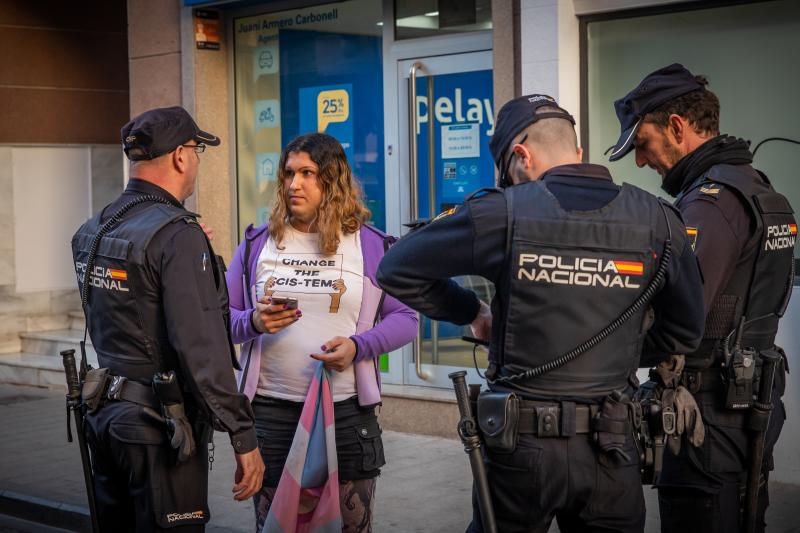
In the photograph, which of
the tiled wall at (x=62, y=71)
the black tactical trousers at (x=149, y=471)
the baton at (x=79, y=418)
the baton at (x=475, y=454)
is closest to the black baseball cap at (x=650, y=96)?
the baton at (x=475, y=454)

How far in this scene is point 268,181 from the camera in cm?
1030

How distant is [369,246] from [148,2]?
20.9ft

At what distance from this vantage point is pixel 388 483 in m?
7.46

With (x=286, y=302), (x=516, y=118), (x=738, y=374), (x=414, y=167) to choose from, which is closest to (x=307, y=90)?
(x=414, y=167)

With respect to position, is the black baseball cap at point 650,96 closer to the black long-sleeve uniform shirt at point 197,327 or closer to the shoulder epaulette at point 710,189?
the shoulder epaulette at point 710,189

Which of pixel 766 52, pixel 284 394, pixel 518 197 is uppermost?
pixel 766 52

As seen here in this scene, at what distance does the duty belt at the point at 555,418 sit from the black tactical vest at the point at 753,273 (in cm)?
93

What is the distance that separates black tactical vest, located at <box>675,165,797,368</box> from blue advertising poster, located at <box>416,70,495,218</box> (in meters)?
4.35

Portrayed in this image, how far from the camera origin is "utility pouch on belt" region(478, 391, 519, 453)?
3475mm

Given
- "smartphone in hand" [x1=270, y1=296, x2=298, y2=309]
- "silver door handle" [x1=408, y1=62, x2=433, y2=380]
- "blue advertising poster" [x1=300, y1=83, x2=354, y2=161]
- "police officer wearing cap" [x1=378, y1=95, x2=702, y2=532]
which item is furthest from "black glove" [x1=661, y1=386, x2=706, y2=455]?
"blue advertising poster" [x1=300, y1=83, x2=354, y2=161]

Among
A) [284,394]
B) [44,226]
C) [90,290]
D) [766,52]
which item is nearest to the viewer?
[90,290]

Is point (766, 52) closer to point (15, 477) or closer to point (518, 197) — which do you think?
point (518, 197)

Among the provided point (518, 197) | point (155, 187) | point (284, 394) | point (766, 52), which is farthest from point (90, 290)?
point (766, 52)

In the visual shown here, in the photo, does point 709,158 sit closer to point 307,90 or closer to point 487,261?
point 487,261
